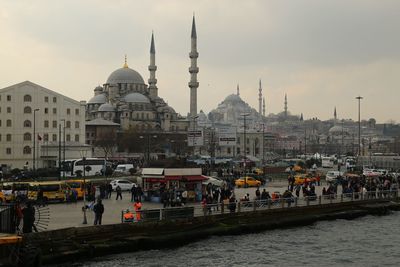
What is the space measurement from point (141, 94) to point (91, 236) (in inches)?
3939

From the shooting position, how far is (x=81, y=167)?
50125 mm

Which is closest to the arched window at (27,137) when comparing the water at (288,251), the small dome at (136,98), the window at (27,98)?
the window at (27,98)

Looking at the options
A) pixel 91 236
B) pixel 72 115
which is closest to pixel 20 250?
pixel 91 236

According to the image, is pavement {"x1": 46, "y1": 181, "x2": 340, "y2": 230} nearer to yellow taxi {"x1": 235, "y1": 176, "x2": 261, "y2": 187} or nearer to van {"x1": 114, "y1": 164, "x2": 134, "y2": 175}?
yellow taxi {"x1": 235, "y1": 176, "x2": 261, "y2": 187}

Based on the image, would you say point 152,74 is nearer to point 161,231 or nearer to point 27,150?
point 27,150

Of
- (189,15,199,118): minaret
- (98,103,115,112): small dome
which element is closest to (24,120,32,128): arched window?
(189,15,199,118): minaret

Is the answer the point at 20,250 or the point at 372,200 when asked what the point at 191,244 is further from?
the point at 372,200

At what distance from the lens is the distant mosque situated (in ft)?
358

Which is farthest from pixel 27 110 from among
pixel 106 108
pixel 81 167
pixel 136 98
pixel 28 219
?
pixel 28 219

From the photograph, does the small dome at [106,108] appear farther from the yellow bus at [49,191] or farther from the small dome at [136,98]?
the yellow bus at [49,191]

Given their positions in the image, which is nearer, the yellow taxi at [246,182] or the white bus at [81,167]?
the yellow taxi at [246,182]

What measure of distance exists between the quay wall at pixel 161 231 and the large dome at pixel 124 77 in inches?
3679

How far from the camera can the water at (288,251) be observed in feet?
67.4

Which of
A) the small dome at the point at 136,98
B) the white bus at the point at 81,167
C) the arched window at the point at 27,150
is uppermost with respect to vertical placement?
the small dome at the point at 136,98
